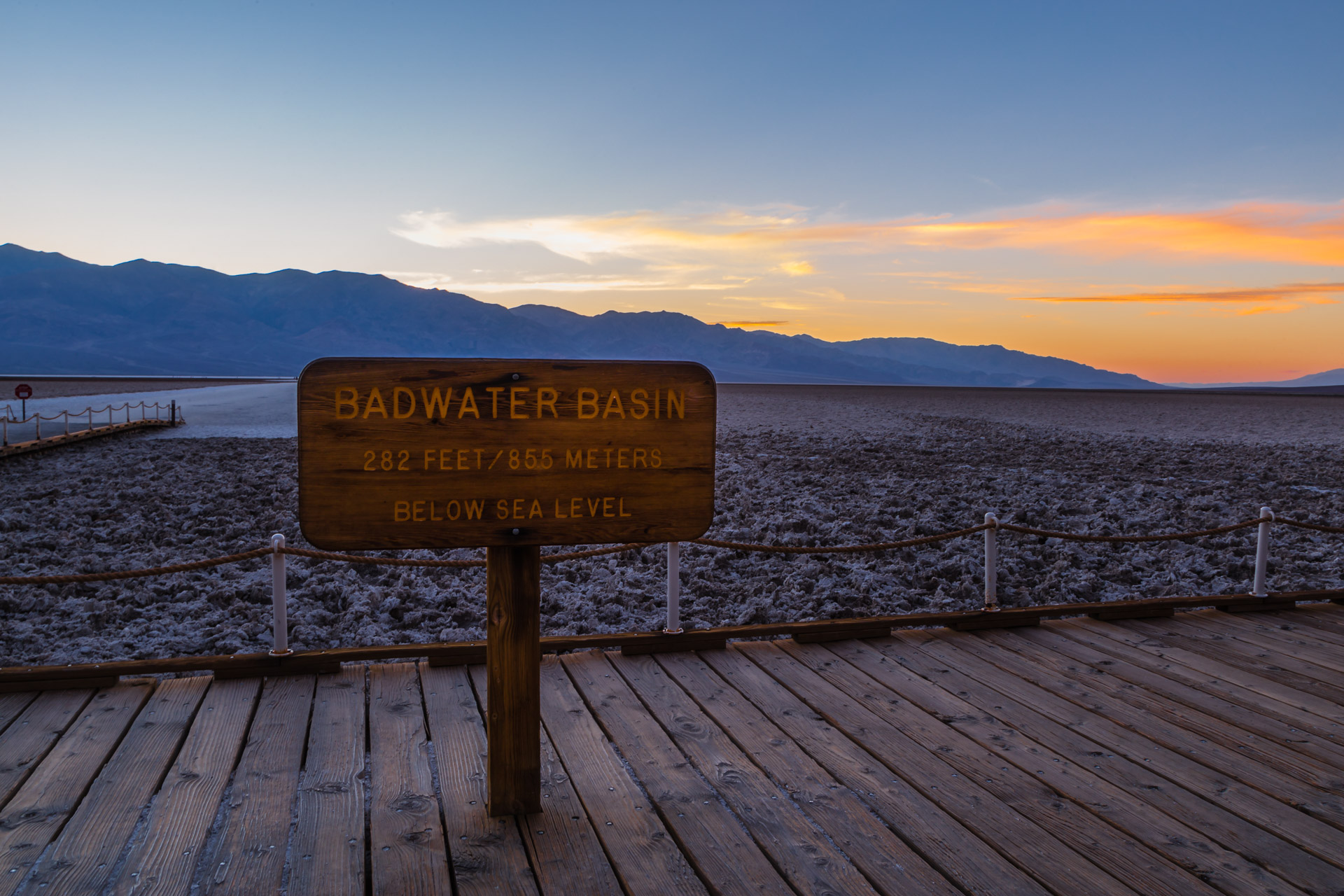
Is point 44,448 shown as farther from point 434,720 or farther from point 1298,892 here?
point 1298,892

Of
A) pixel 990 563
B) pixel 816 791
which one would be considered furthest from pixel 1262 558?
pixel 816 791

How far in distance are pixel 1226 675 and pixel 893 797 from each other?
272cm

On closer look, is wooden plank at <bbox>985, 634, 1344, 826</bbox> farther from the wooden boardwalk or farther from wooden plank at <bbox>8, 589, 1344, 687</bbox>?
wooden plank at <bbox>8, 589, 1344, 687</bbox>

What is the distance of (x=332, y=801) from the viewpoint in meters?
3.30

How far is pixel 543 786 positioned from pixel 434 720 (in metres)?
0.84

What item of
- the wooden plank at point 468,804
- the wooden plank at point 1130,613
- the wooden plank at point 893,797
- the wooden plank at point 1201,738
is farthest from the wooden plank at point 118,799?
the wooden plank at point 1130,613

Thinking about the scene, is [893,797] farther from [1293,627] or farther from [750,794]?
[1293,627]

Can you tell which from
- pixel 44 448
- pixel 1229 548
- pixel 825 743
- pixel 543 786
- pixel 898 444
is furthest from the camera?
pixel 898 444

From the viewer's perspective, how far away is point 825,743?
3918 mm

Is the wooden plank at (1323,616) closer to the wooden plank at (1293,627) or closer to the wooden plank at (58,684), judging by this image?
the wooden plank at (1293,627)

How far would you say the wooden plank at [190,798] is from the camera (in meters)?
2.79

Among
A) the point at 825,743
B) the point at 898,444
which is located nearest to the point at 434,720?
the point at 825,743

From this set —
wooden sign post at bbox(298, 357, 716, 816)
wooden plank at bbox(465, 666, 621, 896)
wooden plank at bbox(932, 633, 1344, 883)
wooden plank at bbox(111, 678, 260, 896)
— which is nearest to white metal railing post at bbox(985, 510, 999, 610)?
wooden plank at bbox(932, 633, 1344, 883)

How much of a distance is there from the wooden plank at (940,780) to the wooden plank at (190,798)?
2.70 m
